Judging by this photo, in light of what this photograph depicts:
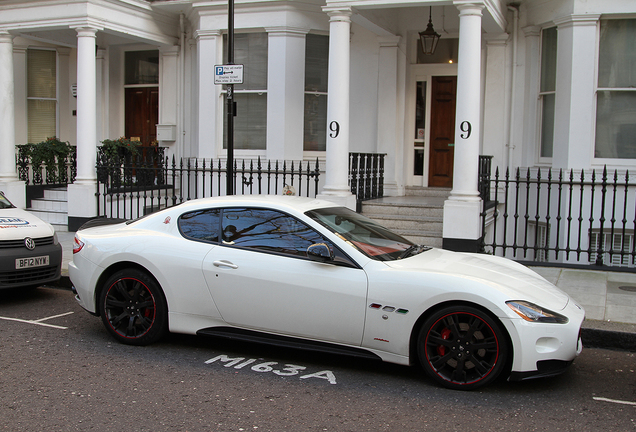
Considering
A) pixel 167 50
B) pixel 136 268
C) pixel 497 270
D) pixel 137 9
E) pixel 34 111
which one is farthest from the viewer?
pixel 34 111

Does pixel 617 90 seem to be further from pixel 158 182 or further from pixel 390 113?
pixel 158 182

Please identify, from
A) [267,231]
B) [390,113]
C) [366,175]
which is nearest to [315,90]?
[390,113]

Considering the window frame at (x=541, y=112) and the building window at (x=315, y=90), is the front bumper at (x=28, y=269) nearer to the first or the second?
the building window at (x=315, y=90)

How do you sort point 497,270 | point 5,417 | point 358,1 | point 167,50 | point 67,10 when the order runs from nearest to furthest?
point 5,417 < point 497,270 < point 358,1 < point 67,10 < point 167,50

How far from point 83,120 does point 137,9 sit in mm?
2553

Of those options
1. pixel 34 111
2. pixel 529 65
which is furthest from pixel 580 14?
pixel 34 111

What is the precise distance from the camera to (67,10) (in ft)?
39.2

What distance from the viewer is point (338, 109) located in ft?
34.2

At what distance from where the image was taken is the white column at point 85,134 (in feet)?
39.4

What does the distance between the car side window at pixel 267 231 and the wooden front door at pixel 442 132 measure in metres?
8.13

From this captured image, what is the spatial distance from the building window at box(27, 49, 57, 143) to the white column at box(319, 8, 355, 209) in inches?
338

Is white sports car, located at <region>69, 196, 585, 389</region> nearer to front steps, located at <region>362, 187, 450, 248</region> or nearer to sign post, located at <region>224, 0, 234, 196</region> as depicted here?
sign post, located at <region>224, 0, 234, 196</region>

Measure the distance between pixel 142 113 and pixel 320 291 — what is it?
36.4ft

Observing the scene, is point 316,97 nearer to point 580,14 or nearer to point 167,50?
point 167,50
